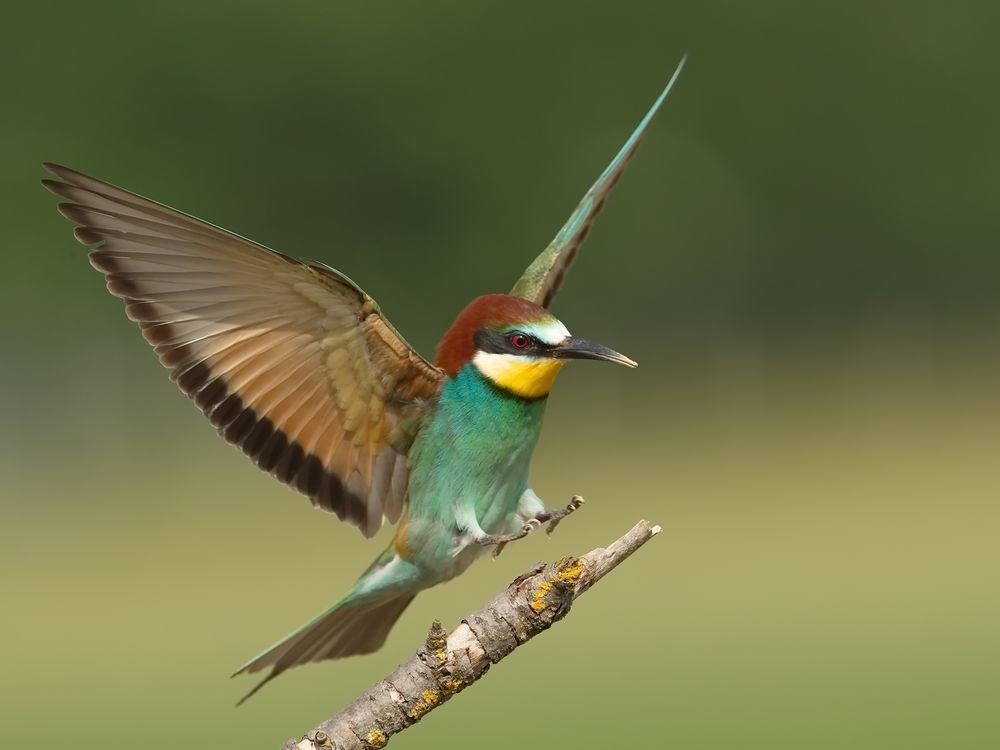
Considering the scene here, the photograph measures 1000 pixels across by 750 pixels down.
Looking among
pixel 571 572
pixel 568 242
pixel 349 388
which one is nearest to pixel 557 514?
pixel 349 388

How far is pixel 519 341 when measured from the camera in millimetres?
2732

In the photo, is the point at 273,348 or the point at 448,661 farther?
the point at 273,348

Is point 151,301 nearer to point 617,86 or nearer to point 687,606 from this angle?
point 687,606

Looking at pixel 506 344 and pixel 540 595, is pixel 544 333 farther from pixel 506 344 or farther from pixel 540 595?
pixel 540 595

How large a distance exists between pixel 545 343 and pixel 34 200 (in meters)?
13.7

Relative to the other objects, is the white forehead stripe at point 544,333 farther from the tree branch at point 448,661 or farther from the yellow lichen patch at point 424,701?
the yellow lichen patch at point 424,701

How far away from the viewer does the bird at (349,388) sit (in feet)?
8.36

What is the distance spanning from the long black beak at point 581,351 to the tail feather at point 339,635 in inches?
21.6

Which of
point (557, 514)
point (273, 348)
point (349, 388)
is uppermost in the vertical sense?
point (273, 348)

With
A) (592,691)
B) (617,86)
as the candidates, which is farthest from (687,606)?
(617,86)

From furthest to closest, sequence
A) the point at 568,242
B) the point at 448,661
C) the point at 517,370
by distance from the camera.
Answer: the point at 568,242, the point at 517,370, the point at 448,661

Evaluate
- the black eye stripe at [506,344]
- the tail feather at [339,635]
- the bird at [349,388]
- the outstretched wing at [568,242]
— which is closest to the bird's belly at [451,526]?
the bird at [349,388]

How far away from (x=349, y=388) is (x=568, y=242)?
2.23 feet

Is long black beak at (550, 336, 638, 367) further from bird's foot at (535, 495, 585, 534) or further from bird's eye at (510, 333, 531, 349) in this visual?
bird's foot at (535, 495, 585, 534)
